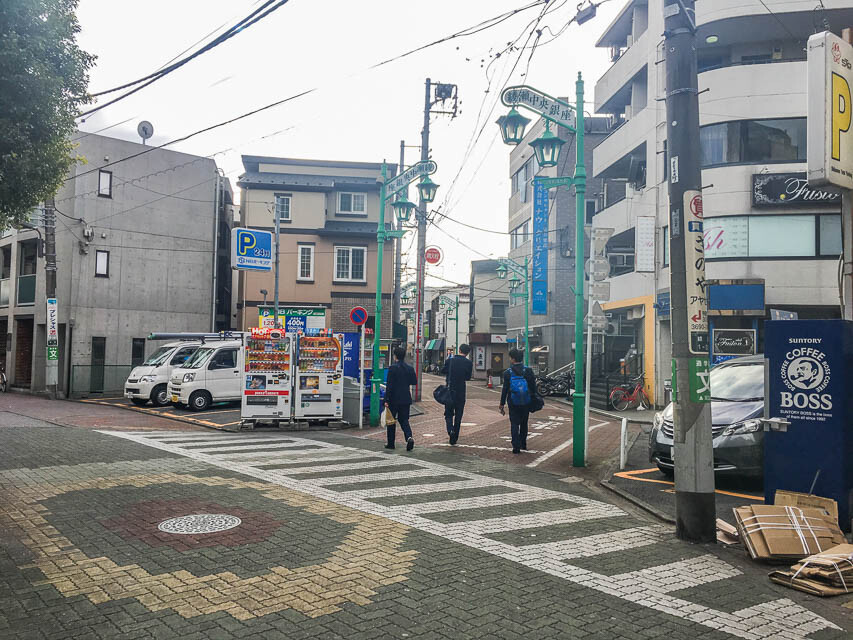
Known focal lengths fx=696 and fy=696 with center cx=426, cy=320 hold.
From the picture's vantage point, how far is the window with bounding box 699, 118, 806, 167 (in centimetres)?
2086

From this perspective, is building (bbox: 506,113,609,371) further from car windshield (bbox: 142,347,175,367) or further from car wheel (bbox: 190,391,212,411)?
car wheel (bbox: 190,391,212,411)

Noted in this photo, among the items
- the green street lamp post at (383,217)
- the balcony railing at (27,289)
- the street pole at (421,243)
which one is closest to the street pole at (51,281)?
the balcony railing at (27,289)

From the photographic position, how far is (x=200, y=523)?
669cm

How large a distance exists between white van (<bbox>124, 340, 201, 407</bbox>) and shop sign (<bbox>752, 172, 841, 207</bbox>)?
17.9 metres

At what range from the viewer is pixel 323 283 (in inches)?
1254

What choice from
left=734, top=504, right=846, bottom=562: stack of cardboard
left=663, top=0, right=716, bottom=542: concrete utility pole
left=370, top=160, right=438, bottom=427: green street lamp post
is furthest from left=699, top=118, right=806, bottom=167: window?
left=734, top=504, right=846, bottom=562: stack of cardboard

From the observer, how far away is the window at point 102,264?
28.6 m

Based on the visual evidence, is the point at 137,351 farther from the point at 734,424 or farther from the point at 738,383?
the point at 734,424

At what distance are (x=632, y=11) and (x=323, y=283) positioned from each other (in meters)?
17.1

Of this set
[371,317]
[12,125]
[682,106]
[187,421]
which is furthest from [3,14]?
[371,317]

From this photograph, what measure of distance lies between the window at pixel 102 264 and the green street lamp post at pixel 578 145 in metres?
22.6

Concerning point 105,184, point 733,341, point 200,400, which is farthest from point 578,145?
point 105,184

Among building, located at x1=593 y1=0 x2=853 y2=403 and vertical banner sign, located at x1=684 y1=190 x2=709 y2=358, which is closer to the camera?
vertical banner sign, located at x1=684 y1=190 x2=709 y2=358

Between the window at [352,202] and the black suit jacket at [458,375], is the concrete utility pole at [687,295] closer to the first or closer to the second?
the black suit jacket at [458,375]
